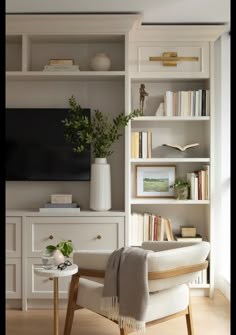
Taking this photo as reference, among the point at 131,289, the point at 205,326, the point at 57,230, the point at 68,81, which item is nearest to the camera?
the point at 131,289

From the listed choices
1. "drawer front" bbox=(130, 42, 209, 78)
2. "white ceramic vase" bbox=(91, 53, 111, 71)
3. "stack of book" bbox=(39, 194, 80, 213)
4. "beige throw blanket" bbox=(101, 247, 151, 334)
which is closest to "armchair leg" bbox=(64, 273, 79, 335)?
"beige throw blanket" bbox=(101, 247, 151, 334)

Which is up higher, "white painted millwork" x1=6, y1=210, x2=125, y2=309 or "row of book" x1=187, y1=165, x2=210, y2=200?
"row of book" x1=187, y1=165, x2=210, y2=200

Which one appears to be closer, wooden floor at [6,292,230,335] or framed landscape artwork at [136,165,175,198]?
wooden floor at [6,292,230,335]

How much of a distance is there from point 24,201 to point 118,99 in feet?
4.44

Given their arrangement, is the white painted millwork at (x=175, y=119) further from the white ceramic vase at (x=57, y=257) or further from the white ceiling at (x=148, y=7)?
the white ceramic vase at (x=57, y=257)

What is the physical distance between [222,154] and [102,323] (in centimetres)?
200

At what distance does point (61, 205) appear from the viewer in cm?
459

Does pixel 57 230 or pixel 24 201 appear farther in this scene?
pixel 24 201

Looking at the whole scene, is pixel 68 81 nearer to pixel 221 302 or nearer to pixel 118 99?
pixel 118 99

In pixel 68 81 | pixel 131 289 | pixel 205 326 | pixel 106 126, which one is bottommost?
pixel 205 326

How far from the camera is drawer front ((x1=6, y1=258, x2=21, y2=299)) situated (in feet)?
14.7

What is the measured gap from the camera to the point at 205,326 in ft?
13.0

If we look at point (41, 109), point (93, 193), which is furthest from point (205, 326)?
point (41, 109)

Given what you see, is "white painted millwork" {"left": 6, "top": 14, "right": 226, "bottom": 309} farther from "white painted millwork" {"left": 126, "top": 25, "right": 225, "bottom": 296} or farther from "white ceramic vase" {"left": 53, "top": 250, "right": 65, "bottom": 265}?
"white ceramic vase" {"left": 53, "top": 250, "right": 65, "bottom": 265}
